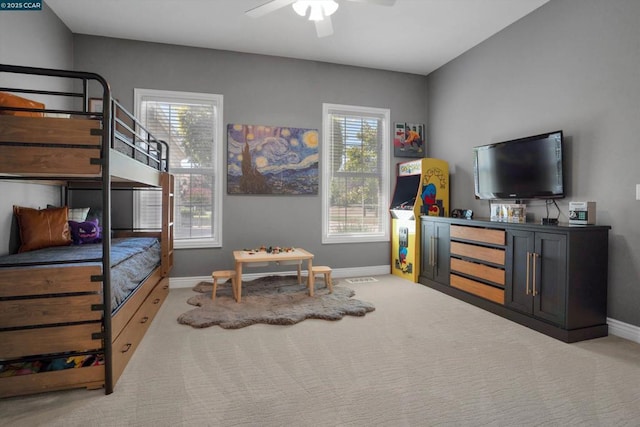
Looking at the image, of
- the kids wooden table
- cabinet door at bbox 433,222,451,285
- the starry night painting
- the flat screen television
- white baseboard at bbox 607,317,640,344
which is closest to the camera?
white baseboard at bbox 607,317,640,344

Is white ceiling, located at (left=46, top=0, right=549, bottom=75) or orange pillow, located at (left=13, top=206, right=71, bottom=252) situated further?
white ceiling, located at (left=46, top=0, right=549, bottom=75)

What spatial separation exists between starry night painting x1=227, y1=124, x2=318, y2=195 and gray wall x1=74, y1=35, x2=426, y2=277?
0.12 metres

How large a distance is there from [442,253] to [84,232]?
375 centimetres

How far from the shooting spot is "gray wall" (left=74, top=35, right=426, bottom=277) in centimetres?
402

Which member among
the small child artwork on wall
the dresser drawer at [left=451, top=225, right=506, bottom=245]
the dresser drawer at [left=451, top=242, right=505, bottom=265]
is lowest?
the dresser drawer at [left=451, top=242, right=505, bottom=265]

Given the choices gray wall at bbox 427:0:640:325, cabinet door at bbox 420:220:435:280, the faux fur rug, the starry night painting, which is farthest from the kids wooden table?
gray wall at bbox 427:0:640:325

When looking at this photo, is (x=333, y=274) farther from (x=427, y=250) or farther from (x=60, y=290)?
(x=60, y=290)

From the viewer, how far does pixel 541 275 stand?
9.33 ft

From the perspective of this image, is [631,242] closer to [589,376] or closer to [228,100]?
[589,376]

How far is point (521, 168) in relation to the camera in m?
3.37

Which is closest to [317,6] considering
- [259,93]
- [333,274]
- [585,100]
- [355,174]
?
[259,93]

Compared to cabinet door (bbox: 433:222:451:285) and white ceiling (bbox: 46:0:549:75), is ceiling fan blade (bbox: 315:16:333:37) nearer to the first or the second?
white ceiling (bbox: 46:0:549:75)

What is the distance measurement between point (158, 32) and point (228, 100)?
1.01 meters

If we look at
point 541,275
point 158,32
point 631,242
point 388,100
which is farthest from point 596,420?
point 158,32
